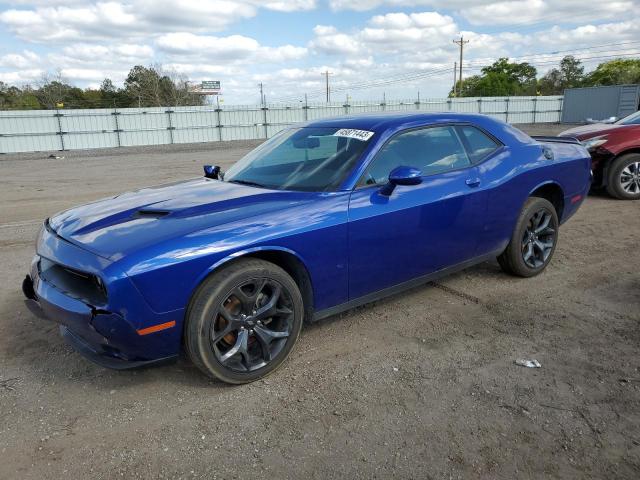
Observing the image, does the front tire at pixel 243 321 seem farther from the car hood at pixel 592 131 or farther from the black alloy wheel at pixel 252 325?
the car hood at pixel 592 131

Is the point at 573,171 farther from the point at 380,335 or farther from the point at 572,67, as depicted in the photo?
the point at 572,67

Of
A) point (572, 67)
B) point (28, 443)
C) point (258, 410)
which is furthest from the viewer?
point (572, 67)

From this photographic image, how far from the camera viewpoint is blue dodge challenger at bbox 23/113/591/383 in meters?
2.73

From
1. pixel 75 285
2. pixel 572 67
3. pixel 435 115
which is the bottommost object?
Answer: pixel 75 285

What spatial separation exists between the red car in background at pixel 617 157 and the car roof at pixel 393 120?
4.63m

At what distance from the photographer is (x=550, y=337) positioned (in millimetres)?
3611

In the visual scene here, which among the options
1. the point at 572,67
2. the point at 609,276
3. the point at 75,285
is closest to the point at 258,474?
the point at 75,285

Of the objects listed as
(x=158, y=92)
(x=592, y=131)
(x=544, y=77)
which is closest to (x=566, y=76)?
(x=544, y=77)

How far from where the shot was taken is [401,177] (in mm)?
3365

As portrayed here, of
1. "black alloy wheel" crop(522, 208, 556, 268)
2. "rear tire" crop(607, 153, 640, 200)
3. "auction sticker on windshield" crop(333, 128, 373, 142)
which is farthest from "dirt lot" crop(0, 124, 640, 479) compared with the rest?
"rear tire" crop(607, 153, 640, 200)

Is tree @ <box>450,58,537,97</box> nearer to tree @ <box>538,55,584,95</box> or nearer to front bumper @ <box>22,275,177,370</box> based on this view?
tree @ <box>538,55,584,95</box>

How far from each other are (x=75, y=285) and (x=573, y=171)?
449 cm

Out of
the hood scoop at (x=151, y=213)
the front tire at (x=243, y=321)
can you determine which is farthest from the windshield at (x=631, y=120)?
the hood scoop at (x=151, y=213)

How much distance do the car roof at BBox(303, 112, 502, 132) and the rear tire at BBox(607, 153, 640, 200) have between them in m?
4.80
